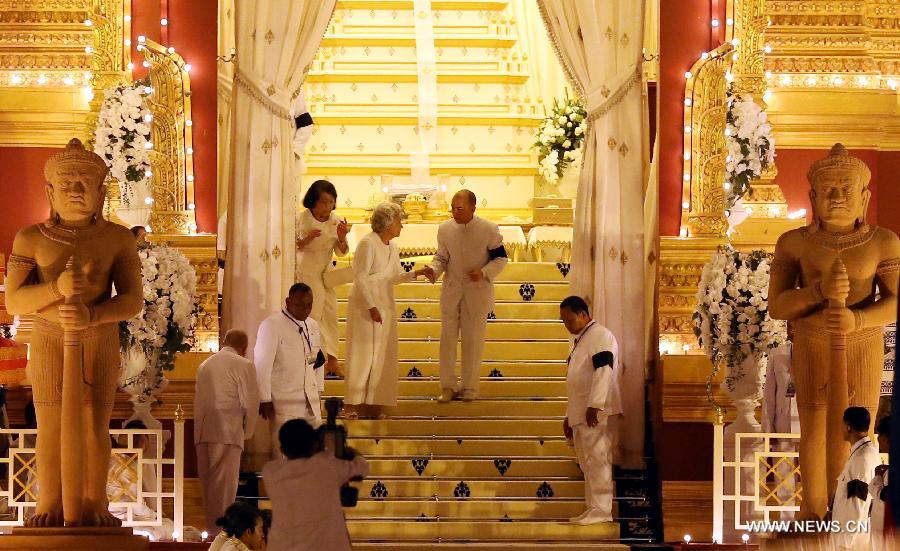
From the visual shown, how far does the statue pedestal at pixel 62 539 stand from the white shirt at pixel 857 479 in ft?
12.1

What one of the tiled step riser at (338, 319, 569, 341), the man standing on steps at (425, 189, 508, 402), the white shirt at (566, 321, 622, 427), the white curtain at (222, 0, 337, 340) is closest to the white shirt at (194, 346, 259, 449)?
the white curtain at (222, 0, 337, 340)

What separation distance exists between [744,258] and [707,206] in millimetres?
734

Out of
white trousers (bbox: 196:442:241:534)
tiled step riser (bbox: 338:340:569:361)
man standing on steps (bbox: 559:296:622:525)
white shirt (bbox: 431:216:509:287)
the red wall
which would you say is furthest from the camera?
the red wall

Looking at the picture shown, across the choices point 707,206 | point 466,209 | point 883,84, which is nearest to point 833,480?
point 707,206

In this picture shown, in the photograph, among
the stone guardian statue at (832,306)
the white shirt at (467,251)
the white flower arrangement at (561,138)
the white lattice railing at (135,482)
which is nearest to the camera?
the stone guardian statue at (832,306)

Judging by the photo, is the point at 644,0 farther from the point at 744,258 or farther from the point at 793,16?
the point at 793,16

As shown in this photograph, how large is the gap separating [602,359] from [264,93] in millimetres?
2920

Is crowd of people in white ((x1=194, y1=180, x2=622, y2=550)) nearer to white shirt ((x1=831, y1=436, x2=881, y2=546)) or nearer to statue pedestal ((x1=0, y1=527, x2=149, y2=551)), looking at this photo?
statue pedestal ((x1=0, y1=527, x2=149, y2=551))

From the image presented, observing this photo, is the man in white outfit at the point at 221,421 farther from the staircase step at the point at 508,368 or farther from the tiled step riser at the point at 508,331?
the tiled step riser at the point at 508,331

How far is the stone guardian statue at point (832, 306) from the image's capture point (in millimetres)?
8078

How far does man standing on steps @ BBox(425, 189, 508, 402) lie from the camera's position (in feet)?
37.1

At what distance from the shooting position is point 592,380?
1015 cm

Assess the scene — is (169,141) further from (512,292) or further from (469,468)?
(512,292)

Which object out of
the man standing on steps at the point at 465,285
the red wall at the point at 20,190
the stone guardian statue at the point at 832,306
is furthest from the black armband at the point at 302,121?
the stone guardian statue at the point at 832,306
